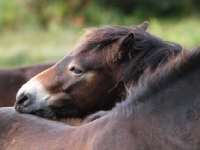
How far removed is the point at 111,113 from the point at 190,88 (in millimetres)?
608

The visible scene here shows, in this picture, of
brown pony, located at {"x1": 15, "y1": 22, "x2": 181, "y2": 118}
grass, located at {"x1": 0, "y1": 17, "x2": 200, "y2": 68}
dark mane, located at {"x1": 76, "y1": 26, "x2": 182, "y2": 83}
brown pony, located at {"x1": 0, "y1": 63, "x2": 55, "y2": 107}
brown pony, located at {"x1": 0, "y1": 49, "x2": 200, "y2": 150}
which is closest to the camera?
brown pony, located at {"x1": 0, "y1": 49, "x2": 200, "y2": 150}

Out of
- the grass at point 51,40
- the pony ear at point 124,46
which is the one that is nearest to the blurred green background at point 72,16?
the grass at point 51,40

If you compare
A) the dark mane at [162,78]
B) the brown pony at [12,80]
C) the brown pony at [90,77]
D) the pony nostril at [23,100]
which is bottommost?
the brown pony at [12,80]

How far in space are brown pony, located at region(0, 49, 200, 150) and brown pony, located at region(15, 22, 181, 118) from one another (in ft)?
2.60

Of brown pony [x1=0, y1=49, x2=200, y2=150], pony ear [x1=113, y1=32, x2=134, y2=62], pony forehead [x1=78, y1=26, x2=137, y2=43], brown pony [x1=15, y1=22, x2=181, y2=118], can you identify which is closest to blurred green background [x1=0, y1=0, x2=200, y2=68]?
pony forehead [x1=78, y1=26, x2=137, y2=43]

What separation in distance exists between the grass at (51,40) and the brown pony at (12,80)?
4940 millimetres

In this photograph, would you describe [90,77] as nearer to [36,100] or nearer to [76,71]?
[76,71]

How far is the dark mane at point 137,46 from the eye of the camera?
4477mm

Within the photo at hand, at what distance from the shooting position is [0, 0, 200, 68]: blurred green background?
18.5 m

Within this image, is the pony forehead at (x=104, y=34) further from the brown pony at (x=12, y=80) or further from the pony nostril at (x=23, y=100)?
the brown pony at (x=12, y=80)

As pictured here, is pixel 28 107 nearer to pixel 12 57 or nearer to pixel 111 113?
pixel 111 113

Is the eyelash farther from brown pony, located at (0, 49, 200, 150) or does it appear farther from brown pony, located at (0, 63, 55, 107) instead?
brown pony, located at (0, 63, 55, 107)

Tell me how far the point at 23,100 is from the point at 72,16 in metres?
15.9

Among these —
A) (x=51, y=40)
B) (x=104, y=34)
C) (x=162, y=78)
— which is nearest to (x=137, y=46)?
(x=104, y=34)
